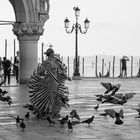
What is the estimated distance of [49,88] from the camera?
1011cm

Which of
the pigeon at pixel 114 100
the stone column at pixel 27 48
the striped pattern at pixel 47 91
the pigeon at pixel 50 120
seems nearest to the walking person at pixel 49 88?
the striped pattern at pixel 47 91

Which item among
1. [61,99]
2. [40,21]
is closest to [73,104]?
[61,99]

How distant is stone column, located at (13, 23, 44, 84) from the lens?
80.6 ft

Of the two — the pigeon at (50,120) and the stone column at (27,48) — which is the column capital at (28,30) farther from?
the pigeon at (50,120)

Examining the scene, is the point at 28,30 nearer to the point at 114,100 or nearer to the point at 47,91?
the point at 47,91

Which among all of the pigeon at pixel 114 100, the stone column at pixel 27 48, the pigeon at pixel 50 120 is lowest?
the pigeon at pixel 50 120

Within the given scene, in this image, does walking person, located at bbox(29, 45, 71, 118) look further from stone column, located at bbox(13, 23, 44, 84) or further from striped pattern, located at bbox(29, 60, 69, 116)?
stone column, located at bbox(13, 23, 44, 84)

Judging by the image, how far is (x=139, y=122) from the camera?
10.1 m

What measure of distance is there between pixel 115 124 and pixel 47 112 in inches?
55.0

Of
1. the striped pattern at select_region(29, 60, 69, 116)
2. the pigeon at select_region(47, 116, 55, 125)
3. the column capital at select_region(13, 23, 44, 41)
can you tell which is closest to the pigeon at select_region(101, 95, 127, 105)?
the pigeon at select_region(47, 116, 55, 125)

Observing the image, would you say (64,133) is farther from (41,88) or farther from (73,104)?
(73,104)

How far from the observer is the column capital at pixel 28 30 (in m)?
24.4

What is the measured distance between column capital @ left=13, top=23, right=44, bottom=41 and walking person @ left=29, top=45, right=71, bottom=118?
14066 mm

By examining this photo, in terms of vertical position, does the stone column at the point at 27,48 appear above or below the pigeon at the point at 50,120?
above
